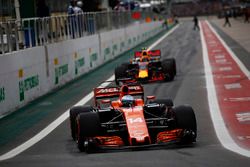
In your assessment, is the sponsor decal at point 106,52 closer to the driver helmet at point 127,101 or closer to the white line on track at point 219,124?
the white line on track at point 219,124

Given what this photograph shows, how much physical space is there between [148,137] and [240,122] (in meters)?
3.54

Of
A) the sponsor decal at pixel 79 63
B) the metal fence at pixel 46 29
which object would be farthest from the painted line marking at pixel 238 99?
the sponsor decal at pixel 79 63

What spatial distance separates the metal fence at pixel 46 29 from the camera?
67.5 ft

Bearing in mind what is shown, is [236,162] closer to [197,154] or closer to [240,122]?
[197,154]

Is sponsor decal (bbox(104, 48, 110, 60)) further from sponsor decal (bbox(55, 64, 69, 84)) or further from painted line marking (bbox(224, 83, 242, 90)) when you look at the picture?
painted line marking (bbox(224, 83, 242, 90))

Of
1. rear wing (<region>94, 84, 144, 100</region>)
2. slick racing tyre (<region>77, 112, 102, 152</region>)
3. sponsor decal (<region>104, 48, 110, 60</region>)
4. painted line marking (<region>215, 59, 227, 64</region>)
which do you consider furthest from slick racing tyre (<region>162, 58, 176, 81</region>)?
sponsor decal (<region>104, 48, 110, 60</region>)

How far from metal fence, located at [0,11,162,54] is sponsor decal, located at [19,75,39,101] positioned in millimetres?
922

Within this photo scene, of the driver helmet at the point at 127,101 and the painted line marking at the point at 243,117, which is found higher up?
the driver helmet at the point at 127,101

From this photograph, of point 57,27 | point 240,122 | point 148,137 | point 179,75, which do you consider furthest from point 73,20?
point 148,137

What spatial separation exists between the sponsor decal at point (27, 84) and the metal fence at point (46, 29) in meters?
0.92

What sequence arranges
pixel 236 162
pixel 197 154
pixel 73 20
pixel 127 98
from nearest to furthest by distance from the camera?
1. pixel 236 162
2. pixel 197 154
3. pixel 127 98
4. pixel 73 20

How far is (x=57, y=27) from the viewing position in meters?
27.2

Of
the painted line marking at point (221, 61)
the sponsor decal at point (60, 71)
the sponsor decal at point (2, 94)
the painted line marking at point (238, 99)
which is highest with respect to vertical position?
the sponsor decal at point (2, 94)

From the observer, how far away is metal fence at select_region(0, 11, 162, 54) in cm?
2056
